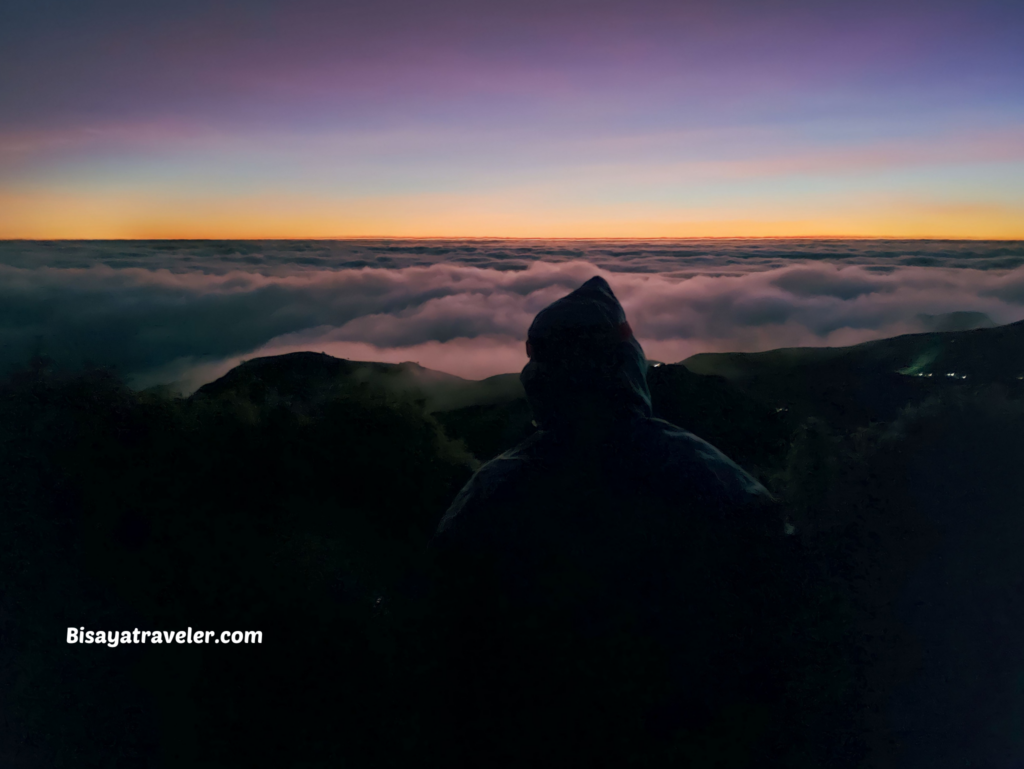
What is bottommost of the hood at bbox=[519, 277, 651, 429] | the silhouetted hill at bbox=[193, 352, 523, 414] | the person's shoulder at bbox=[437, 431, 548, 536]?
the silhouetted hill at bbox=[193, 352, 523, 414]

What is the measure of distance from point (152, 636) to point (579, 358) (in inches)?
212

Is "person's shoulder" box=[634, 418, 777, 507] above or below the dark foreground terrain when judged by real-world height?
above

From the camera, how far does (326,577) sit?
609 centimetres

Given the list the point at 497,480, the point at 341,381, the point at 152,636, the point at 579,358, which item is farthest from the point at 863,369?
the point at 152,636

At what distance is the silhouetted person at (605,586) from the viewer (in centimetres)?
391

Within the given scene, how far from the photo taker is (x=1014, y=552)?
166 inches

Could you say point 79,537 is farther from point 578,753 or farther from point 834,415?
point 834,415

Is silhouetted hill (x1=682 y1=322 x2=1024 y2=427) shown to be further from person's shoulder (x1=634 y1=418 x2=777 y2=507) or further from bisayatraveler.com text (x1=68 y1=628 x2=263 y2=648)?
bisayatraveler.com text (x1=68 y1=628 x2=263 y2=648)

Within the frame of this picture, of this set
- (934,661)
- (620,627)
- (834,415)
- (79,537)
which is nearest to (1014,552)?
(934,661)

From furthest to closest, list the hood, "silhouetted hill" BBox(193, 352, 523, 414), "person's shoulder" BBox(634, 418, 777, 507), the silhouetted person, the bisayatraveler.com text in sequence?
"silhouetted hill" BBox(193, 352, 523, 414) < the bisayatraveler.com text < the hood < "person's shoulder" BBox(634, 418, 777, 507) < the silhouetted person

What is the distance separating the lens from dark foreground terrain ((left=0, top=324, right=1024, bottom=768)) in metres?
4.01

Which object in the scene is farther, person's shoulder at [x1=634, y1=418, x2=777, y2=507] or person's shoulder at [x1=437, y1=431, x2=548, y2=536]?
person's shoulder at [x1=437, y1=431, x2=548, y2=536]

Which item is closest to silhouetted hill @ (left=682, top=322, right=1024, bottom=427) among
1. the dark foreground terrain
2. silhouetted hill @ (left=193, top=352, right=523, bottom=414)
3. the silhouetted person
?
silhouetted hill @ (left=193, top=352, right=523, bottom=414)

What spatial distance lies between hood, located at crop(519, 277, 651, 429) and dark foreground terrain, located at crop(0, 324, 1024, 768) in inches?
65.6
